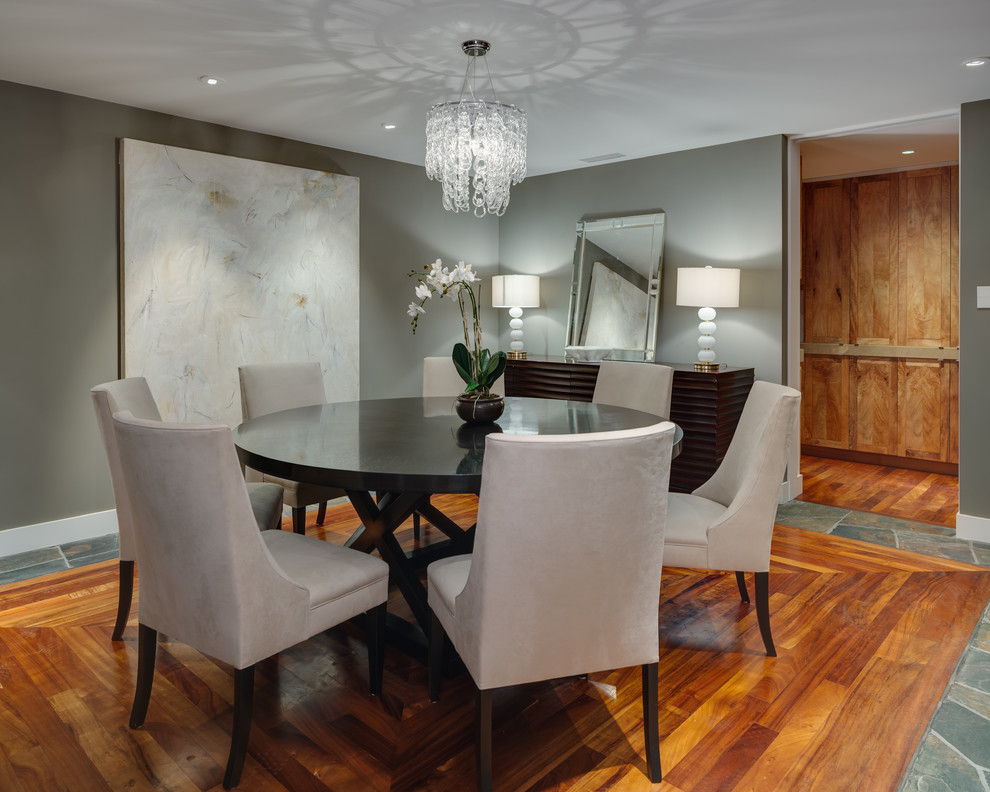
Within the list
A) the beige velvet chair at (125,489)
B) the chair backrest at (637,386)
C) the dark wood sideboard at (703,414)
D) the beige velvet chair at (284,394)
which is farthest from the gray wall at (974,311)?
the beige velvet chair at (125,489)

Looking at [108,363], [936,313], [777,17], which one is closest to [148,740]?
[108,363]

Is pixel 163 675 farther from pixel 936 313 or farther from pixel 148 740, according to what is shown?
pixel 936 313

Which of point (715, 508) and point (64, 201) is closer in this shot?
point (715, 508)

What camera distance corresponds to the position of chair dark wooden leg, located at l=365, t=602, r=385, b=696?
2.11 m

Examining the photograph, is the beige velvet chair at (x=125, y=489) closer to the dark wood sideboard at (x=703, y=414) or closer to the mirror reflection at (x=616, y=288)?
the dark wood sideboard at (x=703, y=414)

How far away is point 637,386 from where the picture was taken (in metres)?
3.58

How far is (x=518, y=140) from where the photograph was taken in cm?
305

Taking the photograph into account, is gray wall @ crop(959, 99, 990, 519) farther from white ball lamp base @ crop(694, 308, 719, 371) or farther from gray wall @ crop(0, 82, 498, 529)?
gray wall @ crop(0, 82, 498, 529)

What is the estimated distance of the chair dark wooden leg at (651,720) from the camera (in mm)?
1773

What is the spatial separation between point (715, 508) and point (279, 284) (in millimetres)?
3030

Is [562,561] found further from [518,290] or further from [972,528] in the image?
[518,290]

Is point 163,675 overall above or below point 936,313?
below

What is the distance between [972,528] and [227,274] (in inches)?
174

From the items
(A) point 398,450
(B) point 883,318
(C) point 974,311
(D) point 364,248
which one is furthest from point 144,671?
(B) point 883,318
